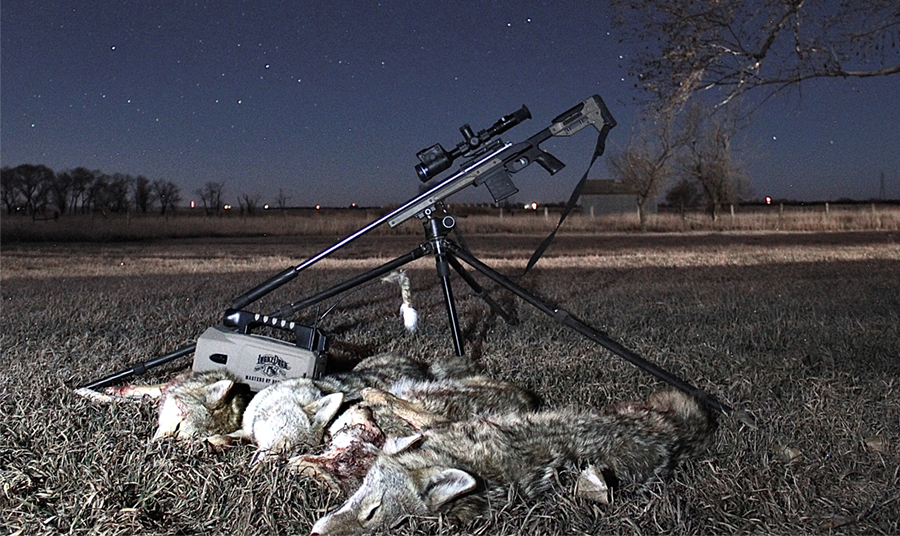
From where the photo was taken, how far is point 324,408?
2.68m

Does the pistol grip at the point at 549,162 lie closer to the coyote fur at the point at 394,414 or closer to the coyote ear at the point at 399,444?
the coyote fur at the point at 394,414

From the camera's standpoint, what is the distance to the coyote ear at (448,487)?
203 cm

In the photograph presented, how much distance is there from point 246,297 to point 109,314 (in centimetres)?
345

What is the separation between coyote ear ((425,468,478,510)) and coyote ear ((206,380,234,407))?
3.86ft

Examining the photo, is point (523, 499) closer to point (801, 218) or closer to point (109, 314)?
point (109, 314)

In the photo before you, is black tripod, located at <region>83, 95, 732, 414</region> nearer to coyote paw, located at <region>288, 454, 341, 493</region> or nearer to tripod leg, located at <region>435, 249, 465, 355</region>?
tripod leg, located at <region>435, 249, 465, 355</region>

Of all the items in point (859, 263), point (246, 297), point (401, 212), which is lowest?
point (859, 263)

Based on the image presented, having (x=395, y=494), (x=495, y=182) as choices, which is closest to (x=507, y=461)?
(x=395, y=494)

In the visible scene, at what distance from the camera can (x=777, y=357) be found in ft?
14.4

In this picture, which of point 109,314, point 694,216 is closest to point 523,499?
point 109,314

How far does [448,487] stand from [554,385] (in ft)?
5.81

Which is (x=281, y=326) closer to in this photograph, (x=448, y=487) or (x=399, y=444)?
(x=399, y=444)

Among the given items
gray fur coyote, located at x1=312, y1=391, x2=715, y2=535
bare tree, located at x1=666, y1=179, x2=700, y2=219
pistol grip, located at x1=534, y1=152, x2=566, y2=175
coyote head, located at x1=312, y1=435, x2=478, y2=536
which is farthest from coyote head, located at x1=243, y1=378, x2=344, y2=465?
bare tree, located at x1=666, y1=179, x2=700, y2=219

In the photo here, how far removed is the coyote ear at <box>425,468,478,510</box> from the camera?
6.66 ft
